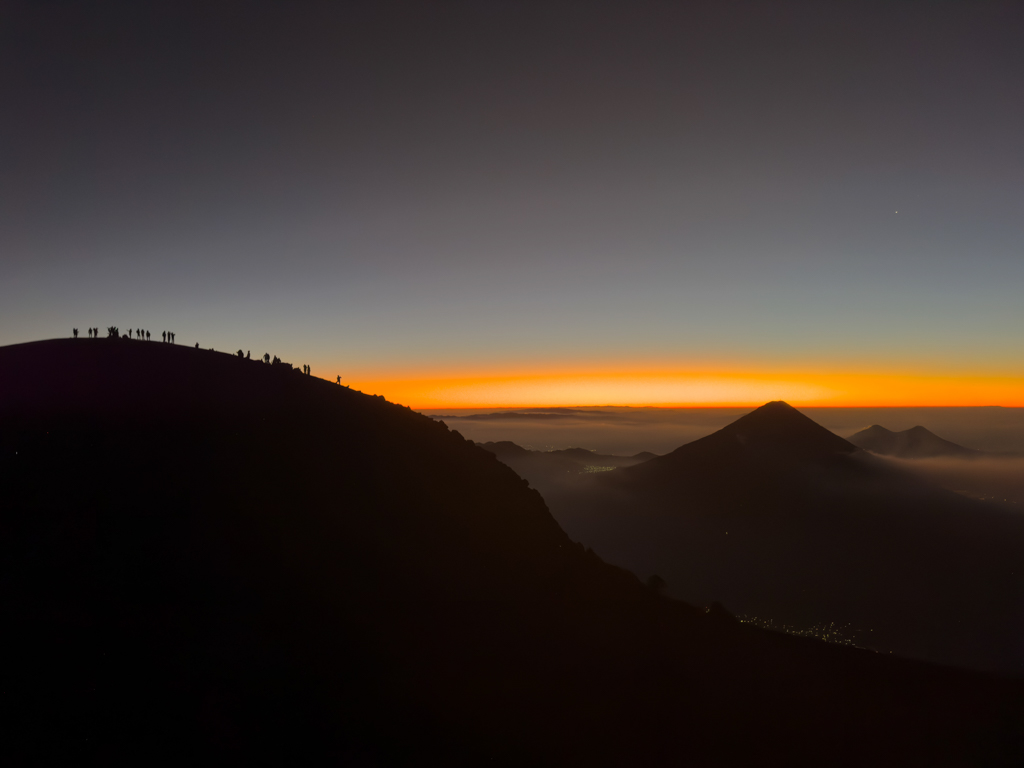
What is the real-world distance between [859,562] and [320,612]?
563 feet

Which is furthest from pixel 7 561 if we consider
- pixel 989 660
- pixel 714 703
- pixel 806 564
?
pixel 806 564

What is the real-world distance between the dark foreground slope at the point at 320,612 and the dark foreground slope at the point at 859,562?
84146 mm

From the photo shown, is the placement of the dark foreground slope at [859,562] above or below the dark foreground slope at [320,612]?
below

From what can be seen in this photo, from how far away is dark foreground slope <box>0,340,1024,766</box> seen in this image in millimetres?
20703

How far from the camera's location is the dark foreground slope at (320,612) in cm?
2070

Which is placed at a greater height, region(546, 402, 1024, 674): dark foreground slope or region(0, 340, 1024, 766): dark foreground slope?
region(0, 340, 1024, 766): dark foreground slope

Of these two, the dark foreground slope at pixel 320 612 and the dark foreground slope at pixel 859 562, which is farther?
the dark foreground slope at pixel 859 562

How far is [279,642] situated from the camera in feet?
76.1

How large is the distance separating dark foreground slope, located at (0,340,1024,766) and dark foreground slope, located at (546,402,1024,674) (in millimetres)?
84146

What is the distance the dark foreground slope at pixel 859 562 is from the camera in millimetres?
113062

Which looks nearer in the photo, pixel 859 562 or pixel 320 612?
pixel 320 612

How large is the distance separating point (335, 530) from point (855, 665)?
49091mm

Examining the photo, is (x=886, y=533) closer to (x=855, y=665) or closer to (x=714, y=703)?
(x=855, y=665)

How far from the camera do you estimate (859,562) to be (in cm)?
15100
